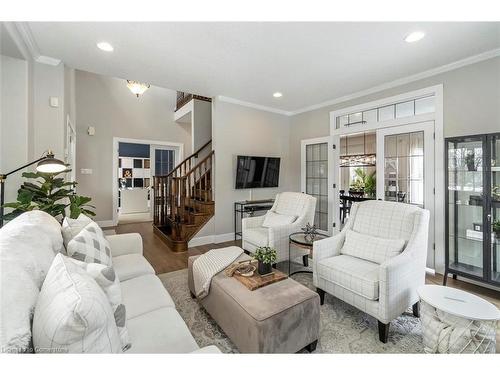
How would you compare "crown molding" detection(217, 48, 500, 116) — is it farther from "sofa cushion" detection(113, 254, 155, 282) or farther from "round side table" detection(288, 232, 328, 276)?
"sofa cushion" detection(113, 254, 155, 282)

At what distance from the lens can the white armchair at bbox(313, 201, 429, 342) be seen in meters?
1.76

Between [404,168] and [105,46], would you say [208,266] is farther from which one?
[404,168]

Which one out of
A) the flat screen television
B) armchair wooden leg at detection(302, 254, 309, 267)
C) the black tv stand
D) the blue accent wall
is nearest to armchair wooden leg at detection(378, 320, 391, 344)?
armchair wooden leg at detection(302, 254, 309, 267)

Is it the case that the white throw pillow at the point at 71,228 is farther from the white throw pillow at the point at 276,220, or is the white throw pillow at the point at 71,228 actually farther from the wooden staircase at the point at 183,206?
the white throw pillow at the point at 276,220

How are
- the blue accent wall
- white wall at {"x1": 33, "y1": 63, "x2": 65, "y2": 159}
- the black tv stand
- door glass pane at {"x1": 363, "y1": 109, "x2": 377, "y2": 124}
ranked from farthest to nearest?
Answer: 1. the blue accent wall
2. the black tv stand
3. door glass pane at {"x1": 363, "y1": 109, "x2": 377, "y2": 124}
4. white wall at {"x1": 33, "y1": 63, "x2": 65, "y2": 159}

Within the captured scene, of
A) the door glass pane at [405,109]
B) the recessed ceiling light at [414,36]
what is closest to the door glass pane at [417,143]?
the door glass pane at [405,109]

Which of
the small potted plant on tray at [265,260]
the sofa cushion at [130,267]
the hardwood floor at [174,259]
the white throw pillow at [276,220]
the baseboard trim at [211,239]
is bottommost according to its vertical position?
the hardwood floor at [174,259]

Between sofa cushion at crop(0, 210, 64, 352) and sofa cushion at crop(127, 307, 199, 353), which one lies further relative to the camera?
sofa cushion at crop(127, 307, 199, 353)

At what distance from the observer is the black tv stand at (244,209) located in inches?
176

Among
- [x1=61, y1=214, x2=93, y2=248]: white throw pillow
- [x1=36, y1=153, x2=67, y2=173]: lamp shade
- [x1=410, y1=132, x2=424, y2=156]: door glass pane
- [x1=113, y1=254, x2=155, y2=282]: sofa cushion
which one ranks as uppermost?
[x1=410, y1=132, x2=424, y2=156]: door glass pane

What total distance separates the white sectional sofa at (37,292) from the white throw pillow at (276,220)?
6.47ft

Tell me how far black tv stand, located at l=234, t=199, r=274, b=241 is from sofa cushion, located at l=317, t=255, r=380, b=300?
2326 millimetres
